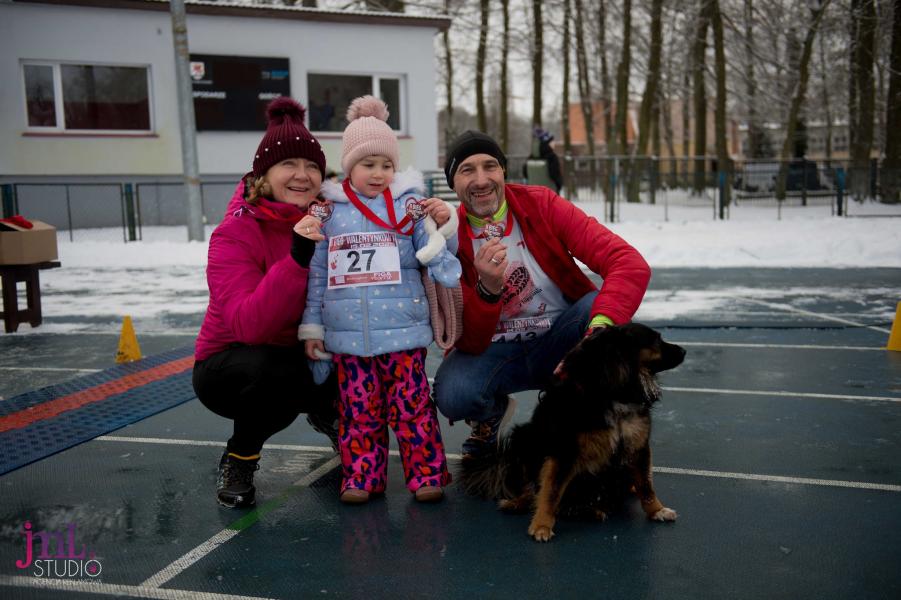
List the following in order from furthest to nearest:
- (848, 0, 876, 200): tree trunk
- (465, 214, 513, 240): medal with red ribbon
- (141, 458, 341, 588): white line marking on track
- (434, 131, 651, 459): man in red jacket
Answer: (848, 0, 876, 200): tree trunk
(465, 214, 513, 240): medal with red ribbon
(434, 131, 651, 459): man in red jacket
(141, 458, 341, 588): white line marking on track

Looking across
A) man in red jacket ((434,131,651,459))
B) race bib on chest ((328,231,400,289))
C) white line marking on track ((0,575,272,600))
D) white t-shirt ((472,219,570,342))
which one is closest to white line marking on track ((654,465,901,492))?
man in red jacket ((434,131,651,459))

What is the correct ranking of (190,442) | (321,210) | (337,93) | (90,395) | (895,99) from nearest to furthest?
(321,210)
(190,442)
(90,395)
(895,99)
(337,93)

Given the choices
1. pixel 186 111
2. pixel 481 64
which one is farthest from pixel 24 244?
pixel 481 64

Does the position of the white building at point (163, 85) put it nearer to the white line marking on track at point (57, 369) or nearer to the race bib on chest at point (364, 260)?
the white line marking on track at point (57, 369)

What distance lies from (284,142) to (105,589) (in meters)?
2.03

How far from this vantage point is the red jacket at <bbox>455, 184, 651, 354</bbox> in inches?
150

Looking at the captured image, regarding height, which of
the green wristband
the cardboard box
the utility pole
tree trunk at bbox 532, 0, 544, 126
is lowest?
the green wristband

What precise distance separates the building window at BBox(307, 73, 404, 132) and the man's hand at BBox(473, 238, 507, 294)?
769 inches

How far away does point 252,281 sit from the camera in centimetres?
381

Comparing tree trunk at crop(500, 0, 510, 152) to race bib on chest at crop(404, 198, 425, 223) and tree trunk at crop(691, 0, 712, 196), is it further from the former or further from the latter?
race bib on chest at crop(404, 198, 425, 223)

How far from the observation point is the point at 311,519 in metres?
3.71

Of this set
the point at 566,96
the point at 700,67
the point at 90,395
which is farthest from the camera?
the point at 566,96

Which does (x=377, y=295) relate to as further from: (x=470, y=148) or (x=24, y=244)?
(x=24, y=244)

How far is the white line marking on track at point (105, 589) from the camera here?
2969 millimetres
